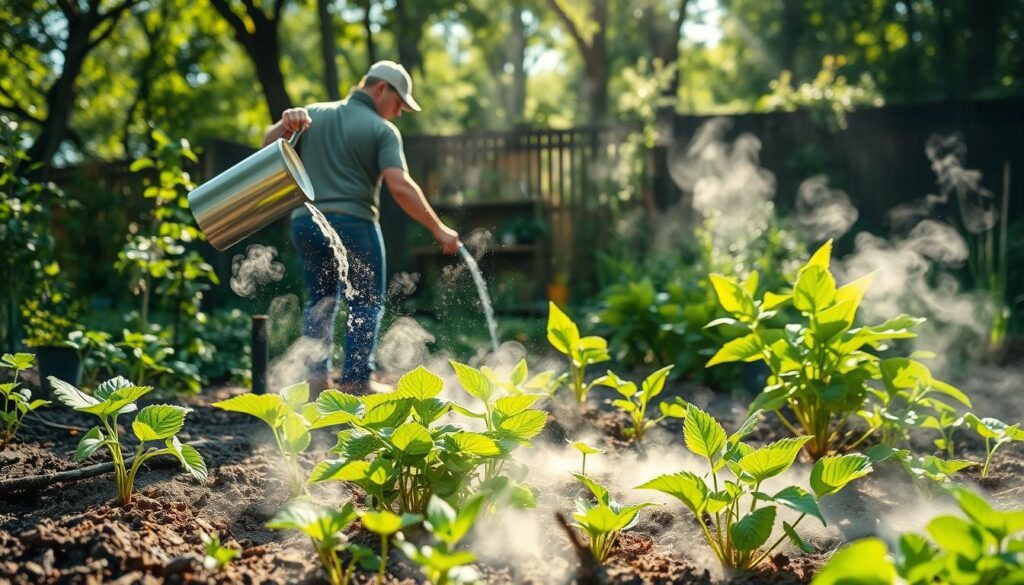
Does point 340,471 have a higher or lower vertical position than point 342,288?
lower

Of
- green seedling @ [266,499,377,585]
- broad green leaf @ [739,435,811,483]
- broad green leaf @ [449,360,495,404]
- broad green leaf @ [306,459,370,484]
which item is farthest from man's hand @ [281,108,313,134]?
broad green leaf @ [739,435,811,483]

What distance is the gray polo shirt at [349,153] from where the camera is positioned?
3.65 m

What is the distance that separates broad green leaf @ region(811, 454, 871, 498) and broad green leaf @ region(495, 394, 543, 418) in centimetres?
66

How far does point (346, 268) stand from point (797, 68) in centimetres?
2053

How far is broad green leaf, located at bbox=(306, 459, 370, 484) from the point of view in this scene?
1.65m

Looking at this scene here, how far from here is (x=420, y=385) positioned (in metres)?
1.86

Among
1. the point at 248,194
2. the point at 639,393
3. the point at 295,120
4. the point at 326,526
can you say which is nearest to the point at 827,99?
the point at 639,393

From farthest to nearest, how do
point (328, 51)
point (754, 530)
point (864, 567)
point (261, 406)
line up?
point (328, 51) < point (261, 406) < point (754, 530) < point (864, 567)

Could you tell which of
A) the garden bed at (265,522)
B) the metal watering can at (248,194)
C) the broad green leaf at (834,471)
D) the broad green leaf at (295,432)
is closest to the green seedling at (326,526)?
the garden bed at (265,522)

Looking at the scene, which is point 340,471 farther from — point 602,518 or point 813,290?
point 813,290

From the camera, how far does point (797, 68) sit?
70.4 ft

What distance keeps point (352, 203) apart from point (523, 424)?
84.4 inches

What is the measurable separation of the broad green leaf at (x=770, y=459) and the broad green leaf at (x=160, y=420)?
4.29 ft

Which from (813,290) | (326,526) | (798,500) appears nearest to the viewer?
(326,526)
